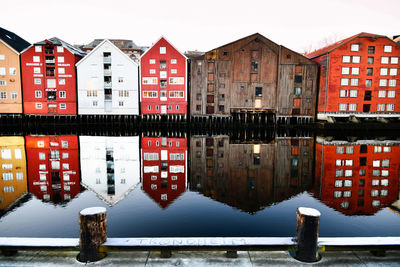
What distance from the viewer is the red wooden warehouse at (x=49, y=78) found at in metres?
36.6

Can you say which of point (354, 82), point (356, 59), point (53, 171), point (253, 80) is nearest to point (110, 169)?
point (53, 171)

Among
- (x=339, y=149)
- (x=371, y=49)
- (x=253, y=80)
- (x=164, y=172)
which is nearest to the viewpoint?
(x=164, y=172)

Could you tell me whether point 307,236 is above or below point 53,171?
above

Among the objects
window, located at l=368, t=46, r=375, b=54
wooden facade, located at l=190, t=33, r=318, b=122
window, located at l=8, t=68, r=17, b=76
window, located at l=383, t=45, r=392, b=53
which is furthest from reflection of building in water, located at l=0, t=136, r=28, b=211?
window, located at l=383, t=45, r=392, b=53

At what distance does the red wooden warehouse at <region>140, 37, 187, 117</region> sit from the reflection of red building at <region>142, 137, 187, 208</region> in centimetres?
1766

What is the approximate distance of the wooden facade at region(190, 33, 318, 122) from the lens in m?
36.5

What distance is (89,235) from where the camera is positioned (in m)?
4.11

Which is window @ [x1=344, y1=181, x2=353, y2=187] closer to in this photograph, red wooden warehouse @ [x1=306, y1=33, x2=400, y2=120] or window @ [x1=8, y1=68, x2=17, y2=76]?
red wooden warehouse @ [x1=306, y1=33, x2=400, y2=120]

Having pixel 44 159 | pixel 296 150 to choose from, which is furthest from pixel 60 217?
pixel 296 150

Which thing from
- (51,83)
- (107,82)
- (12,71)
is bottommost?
(51,83)

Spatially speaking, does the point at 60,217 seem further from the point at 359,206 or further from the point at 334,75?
A: the point at 334,75

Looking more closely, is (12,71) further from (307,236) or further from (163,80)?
(307,236)

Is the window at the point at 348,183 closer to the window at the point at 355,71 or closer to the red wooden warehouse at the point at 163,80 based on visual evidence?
the red wooden warehouse at the point at 163,80

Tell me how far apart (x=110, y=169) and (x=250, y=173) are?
23.9 feet
